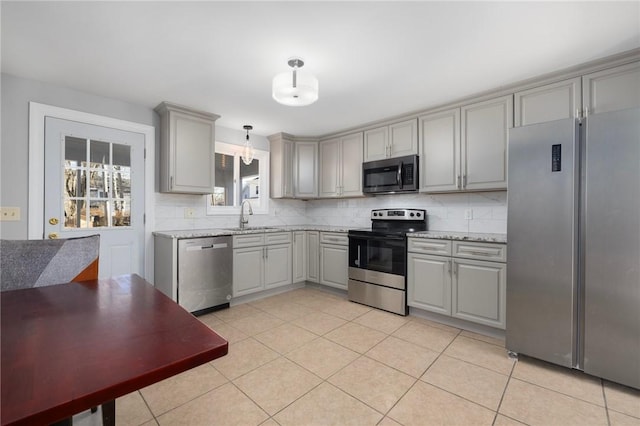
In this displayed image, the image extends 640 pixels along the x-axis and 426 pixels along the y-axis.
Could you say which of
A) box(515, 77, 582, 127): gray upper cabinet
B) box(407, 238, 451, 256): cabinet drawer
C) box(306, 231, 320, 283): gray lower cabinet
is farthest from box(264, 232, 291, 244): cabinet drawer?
box(515, 77, 582, 127): gray upper cabinet

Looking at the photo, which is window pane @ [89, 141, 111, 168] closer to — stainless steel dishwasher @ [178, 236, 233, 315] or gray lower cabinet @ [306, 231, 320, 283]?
stainless steel dishwasher @ [178, 236, 233, 315]

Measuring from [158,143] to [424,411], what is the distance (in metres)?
3.46

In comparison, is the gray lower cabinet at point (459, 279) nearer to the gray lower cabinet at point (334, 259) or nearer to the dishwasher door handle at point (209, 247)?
the gray lower cabinet at point (334, 259)

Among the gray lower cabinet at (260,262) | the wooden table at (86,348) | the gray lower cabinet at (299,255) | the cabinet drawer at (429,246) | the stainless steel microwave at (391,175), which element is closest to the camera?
the wooden table at (86,348)

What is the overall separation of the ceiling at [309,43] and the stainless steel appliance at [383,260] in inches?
55.3

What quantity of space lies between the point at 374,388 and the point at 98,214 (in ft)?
9.62

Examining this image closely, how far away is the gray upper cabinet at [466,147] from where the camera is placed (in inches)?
106

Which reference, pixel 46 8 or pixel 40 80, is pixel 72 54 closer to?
pixel 46 8

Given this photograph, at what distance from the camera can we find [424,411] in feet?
5.33

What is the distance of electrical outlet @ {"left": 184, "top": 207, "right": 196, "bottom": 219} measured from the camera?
3492mm

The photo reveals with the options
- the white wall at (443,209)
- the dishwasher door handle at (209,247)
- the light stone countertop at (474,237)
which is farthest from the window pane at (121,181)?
the light stone countertop at (474,237)

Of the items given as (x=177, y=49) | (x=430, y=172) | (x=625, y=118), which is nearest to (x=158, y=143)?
(x=177, y=49)

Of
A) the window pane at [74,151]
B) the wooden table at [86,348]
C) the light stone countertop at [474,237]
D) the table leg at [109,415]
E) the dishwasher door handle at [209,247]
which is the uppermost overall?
the window pane at [74,151]

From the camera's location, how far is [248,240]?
3457 mm
